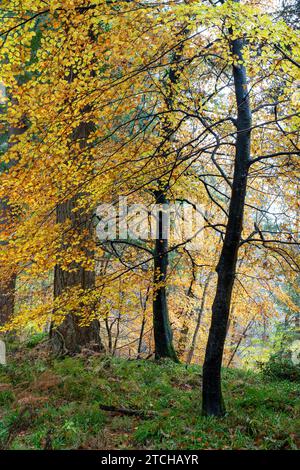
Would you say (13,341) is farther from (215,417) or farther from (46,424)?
(215,417)

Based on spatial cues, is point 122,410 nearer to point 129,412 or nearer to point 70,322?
point 129,412

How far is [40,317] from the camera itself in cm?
661

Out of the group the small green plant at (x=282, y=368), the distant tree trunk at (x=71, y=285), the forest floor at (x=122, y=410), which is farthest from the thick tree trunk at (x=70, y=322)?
the small green plant at (x=282, y=368)

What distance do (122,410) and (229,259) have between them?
2849 millimetres

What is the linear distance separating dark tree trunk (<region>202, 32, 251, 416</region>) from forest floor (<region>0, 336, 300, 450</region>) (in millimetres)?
439

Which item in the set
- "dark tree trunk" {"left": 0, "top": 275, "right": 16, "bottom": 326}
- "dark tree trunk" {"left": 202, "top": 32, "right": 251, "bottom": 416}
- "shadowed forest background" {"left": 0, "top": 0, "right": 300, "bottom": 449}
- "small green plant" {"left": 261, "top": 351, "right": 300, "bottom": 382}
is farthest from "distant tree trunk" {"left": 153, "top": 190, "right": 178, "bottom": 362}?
"dark tree trunk" {"left": 202, "top": 32, "right": 251, "bottom": 416}

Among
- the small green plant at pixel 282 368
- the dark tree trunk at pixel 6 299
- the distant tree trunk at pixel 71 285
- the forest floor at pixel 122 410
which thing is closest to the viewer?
the forest floor at pixel 122 410

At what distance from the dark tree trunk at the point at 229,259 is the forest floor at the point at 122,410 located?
0.44 meters

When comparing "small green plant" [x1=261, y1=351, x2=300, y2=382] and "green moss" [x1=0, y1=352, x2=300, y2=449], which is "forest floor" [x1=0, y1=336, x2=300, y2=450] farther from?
"small green plant" [x1=261, y1=351, x2=300, y2=382]

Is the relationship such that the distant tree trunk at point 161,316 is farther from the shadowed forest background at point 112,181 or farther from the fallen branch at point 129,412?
the fallen branch at point 129,412

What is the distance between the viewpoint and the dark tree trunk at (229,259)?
19.2 ft

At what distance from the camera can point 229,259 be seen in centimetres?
591
